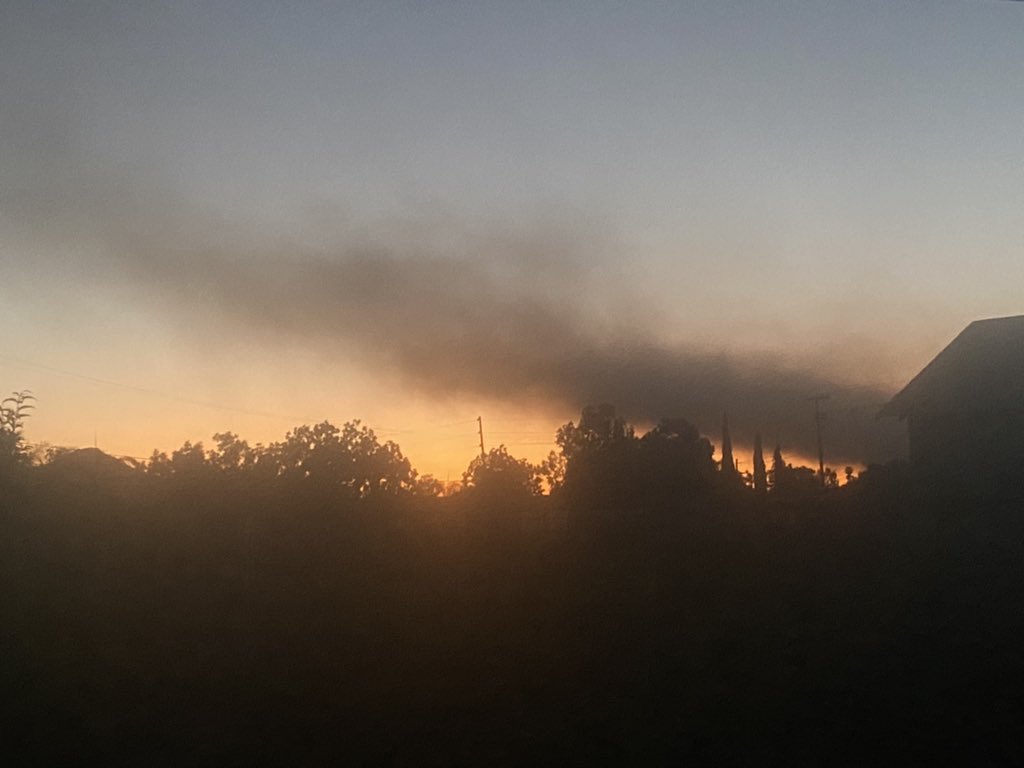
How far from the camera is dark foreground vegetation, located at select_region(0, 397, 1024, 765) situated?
13211mm

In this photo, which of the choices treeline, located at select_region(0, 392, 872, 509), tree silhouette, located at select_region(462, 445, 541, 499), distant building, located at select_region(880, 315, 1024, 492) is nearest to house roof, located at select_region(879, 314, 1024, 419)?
distant building, located at select_region(880, 315, 1024, 492)

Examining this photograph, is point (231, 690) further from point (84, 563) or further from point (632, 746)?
point (632, 746)

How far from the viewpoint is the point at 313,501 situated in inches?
820

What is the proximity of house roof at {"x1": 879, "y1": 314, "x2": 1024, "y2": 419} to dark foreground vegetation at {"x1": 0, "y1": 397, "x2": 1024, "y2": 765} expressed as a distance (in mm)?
8401

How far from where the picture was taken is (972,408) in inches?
1271

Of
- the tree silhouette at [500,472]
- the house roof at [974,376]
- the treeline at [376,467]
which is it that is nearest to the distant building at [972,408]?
the house roof at [974,376]

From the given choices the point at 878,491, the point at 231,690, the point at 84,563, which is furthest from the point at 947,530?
the point at 84,563

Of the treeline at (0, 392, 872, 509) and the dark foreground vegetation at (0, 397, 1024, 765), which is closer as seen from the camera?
the dark foreground vegetation at (0, 397, 1024, 765)

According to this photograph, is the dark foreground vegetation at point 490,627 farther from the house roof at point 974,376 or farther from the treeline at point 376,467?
the house roof at point 974,376

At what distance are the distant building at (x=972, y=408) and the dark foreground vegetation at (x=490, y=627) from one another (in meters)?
6.31

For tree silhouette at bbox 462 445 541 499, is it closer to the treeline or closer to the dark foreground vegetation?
the treeline

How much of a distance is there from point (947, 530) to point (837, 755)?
477 inches

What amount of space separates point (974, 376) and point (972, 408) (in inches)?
77.9

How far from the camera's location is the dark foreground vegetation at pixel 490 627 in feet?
43.3
